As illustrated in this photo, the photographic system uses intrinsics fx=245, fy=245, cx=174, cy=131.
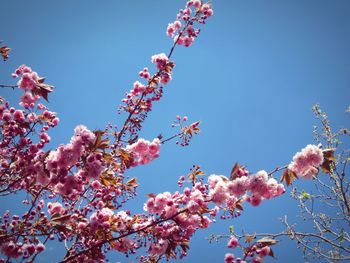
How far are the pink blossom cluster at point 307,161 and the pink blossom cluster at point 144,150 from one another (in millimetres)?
1950

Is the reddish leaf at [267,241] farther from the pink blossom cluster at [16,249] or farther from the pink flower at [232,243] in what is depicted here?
the pink blossom cluster at [16,249]

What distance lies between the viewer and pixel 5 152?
13.3ft

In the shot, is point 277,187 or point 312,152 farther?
point 277,187

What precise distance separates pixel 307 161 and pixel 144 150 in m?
2.23

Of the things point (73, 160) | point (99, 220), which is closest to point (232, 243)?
point (99, 220)

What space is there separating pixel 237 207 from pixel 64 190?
2.15 m

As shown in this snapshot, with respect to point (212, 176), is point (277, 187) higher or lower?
lower

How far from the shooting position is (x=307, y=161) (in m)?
2.76

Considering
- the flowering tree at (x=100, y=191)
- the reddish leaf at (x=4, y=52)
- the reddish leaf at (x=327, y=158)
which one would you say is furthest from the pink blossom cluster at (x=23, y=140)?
the reddish leaf at (x=327, y=158)

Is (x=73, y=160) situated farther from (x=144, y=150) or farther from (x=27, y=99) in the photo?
(x=27, y=99)

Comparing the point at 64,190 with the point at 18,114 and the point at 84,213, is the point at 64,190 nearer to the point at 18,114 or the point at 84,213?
the point at 84,213

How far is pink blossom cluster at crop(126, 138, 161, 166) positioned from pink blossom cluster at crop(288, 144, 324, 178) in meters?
1.95

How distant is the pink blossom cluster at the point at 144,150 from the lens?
379cm

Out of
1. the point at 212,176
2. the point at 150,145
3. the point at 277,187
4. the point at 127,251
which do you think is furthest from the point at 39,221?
the point at 277,187
